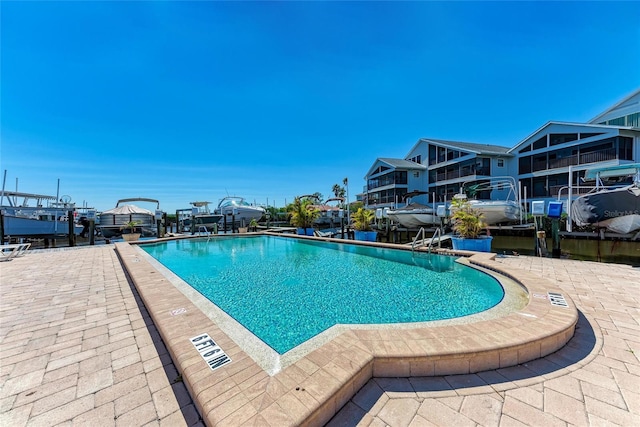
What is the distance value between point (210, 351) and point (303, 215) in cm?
1501

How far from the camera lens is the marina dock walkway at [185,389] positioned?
1.76 metres

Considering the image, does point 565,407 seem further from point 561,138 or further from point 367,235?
point 561,138

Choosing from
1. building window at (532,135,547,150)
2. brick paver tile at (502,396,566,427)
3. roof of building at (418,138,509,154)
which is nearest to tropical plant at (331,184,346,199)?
roof of building at (418,138,509,154)

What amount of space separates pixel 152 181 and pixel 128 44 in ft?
81.1

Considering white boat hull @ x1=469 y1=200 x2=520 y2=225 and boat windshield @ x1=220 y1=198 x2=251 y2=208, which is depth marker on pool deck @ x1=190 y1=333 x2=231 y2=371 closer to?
white boat hull @ x1=469 y1=200 x2=520 y2=225

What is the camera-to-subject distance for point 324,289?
5543 mm

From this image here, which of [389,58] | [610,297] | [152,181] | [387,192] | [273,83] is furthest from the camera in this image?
[152,181]

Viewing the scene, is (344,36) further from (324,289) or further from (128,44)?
(324,289)

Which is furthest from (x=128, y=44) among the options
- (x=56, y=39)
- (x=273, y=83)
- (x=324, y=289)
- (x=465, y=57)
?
(x=465, y=57)

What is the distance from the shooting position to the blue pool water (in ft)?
13.1

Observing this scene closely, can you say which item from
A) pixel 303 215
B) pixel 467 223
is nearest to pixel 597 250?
pixel 467 223

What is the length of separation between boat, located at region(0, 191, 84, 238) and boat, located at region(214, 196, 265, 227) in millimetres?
11391

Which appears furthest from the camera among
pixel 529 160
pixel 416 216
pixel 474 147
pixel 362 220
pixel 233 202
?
pixel 233 202

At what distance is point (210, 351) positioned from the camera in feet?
7.92
